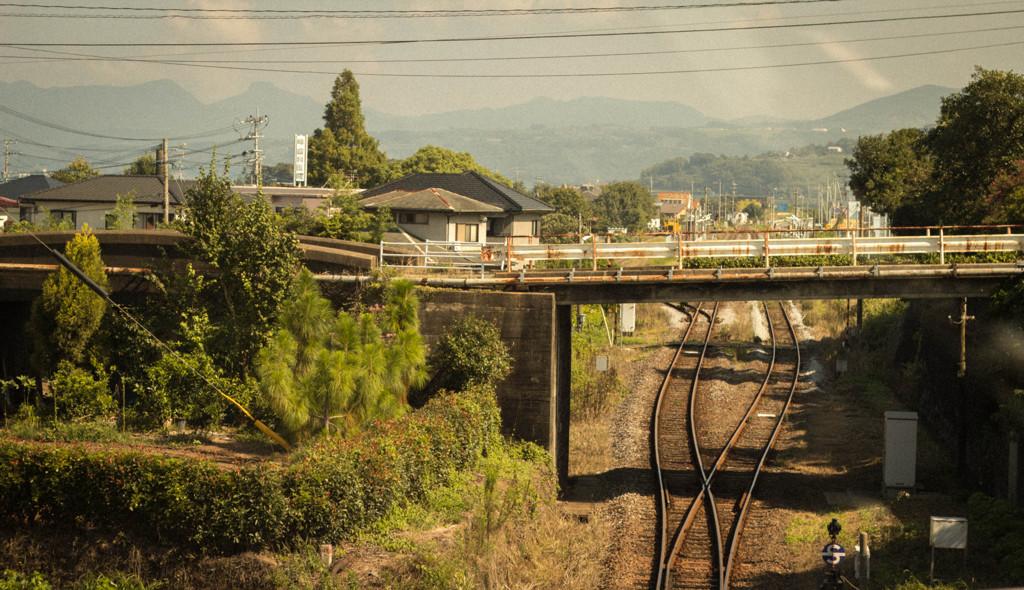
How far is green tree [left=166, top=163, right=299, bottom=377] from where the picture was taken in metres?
20.9

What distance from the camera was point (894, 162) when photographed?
5088 cm

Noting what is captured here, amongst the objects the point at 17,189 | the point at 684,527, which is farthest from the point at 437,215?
the point at 17,189

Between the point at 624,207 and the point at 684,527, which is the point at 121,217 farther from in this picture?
the point at 624,207

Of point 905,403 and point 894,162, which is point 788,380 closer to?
point 905,403

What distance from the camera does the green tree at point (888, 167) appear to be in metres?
50.2

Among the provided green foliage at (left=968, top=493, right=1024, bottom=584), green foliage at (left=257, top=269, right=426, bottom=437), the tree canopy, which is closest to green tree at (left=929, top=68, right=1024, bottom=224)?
the tree canopy

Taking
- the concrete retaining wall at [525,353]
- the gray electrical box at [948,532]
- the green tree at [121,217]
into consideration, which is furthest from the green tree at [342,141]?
the gray electrical box at [948,532]

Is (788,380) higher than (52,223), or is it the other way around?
(52,223)

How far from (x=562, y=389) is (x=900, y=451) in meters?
8.78

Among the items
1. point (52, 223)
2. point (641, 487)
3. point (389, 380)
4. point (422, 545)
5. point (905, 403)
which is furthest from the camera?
point (52, 223)

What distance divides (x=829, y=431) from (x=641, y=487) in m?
8.66

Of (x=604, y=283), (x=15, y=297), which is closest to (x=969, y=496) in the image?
(x=604, y=283)

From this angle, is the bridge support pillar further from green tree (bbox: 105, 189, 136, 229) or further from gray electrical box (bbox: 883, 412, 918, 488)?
green tree (bbox: 105, 189, 136, 229)

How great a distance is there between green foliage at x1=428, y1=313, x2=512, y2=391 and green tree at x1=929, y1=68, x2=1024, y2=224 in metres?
19.9
